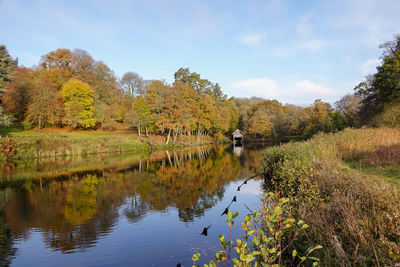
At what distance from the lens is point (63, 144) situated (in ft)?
105

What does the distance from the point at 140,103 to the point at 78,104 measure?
11261mm

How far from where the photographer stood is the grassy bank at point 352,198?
4141 millimetres

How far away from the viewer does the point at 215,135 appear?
221 ft

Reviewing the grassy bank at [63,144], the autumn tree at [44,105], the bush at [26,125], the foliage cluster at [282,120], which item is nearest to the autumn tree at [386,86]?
the foliage cluster at [282,120]

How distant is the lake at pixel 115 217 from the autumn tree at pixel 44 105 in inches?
1079

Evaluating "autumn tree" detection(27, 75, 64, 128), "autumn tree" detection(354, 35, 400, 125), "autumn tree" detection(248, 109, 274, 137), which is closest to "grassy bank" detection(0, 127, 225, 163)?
"autumn tree" detection(27, 75, 64, 128)

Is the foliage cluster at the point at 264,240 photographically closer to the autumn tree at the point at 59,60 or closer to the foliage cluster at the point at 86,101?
the foliage cluster at the point at 86,101

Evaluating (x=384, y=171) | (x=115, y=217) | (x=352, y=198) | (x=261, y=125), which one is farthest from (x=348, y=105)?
(x=115, y=217)

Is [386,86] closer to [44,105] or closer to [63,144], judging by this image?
[63,144]

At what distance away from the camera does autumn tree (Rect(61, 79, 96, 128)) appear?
1692 inches

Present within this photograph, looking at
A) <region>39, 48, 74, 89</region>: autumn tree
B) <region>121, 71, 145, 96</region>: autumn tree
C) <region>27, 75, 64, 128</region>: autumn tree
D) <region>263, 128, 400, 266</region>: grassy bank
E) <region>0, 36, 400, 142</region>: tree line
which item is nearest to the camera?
<region>263, 128, 400, 266</region>: grassy bank

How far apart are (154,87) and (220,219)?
40195 mm

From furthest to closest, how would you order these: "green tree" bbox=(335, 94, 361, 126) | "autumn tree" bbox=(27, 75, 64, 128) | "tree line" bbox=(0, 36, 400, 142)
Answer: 1. "green tree" bbox=(335, 94, 361, 126)
2. "autumn tree" bbox=(27, 75, 64, 128)
3. "tree line" bbox=(0, 36, 400, 142)

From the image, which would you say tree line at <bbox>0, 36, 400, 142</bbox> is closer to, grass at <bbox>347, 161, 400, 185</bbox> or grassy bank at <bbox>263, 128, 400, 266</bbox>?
grassy bank at <bbox>263, 128, 400, 266</bbox>
